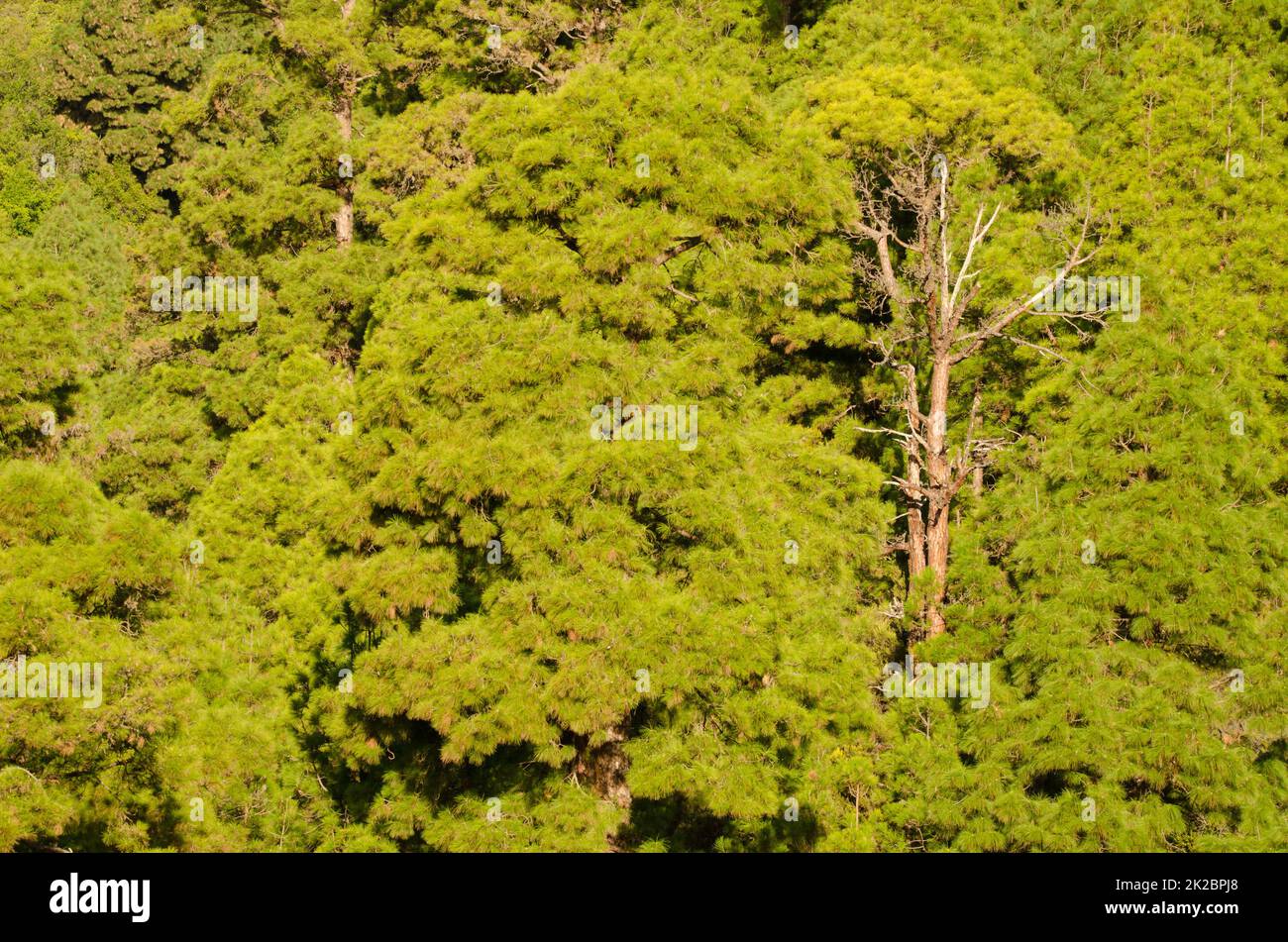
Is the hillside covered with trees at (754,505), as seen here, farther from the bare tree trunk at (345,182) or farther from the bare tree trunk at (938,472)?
the bare tree trunk at (345,182)

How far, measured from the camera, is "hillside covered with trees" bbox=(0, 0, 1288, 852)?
1130cm

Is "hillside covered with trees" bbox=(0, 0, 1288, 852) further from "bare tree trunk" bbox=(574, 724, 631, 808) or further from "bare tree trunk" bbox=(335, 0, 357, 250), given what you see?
"bare tree trunk" bbox=(335, 0, 357, 250)

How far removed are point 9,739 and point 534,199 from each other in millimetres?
6931

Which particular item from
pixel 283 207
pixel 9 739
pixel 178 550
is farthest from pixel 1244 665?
pixel 283 207

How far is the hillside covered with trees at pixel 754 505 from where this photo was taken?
1130 centimetres

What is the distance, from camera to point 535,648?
11.3m

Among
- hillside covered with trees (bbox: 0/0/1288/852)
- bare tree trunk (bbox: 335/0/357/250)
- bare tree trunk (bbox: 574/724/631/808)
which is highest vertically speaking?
bare tree trunk (bbox: 335/0/357/250)

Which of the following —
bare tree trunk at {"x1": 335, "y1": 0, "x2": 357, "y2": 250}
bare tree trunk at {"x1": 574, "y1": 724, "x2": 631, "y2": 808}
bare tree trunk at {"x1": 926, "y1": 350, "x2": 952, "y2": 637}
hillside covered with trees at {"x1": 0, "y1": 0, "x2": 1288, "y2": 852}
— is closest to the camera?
hillside covered with trees at {"x1": 0, "y1": 0, "x2": 1288, "y2": 852}

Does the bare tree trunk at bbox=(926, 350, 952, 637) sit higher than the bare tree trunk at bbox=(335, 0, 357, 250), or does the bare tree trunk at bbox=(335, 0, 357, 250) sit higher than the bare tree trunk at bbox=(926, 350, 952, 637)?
the bare tree trunk at bbox=(335, 0, 357, 250)

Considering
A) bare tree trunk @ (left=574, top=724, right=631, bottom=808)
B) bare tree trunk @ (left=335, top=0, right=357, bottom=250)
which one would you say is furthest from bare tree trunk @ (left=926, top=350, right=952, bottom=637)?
bare tree trunk @ (left=335, top=0, right=357, bottom=250)

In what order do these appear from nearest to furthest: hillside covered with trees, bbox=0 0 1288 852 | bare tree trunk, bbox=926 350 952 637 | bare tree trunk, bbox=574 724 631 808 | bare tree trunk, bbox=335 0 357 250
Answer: hillside covered with trees, bbox=0 0 1288 852 → bare tree trunk, bbox=574 724 631 808 → bare tree trunk, bbox=926 350 952 637 → bare tree trunk, bbox=335 0 357 250

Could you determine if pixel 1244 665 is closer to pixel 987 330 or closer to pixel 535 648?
pixel 987 330

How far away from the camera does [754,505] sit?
1220 centimetres

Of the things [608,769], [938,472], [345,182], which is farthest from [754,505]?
[345,182]
